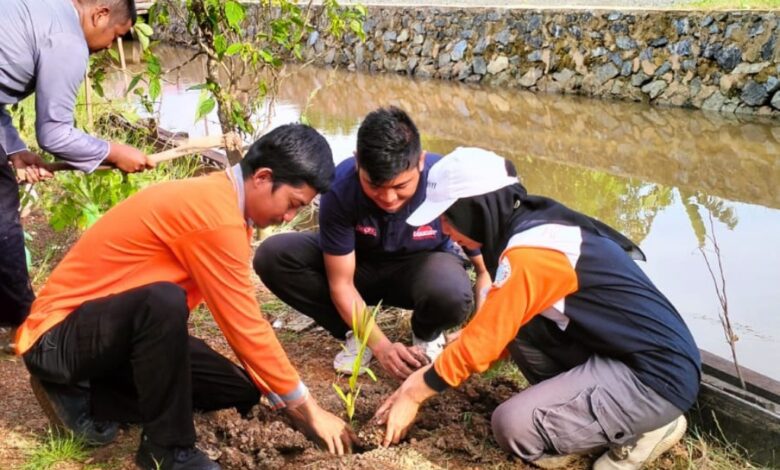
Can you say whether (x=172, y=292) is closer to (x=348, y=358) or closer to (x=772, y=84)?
Result: (x=348, y=358)

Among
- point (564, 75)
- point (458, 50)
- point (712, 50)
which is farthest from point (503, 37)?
point (712, 50)

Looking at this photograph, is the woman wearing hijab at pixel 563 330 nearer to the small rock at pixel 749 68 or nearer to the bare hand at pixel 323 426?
the bare hand at pixel 323 426

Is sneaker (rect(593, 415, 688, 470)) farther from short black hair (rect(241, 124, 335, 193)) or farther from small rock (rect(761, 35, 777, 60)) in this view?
small rock (rect(761, 35, 777, 60))

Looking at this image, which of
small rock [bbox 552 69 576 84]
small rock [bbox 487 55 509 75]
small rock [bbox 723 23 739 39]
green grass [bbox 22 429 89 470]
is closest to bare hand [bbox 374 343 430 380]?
green grass [bbox 22 429 89 470]

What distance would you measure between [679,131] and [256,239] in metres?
5.43

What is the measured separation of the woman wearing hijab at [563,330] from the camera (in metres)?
2.28

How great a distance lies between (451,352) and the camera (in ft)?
7.77

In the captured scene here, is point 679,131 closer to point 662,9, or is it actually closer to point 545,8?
point 662,9

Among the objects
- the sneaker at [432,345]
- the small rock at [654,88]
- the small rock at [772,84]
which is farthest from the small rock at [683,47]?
the sneaker at [432,345]

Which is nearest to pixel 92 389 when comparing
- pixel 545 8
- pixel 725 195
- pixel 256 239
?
pixel 256 239

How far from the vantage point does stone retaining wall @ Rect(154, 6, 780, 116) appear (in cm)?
883

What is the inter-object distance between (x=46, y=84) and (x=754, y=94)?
797cm

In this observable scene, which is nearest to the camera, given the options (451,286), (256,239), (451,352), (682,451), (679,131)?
(451,352)

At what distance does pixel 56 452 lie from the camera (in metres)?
2.52
